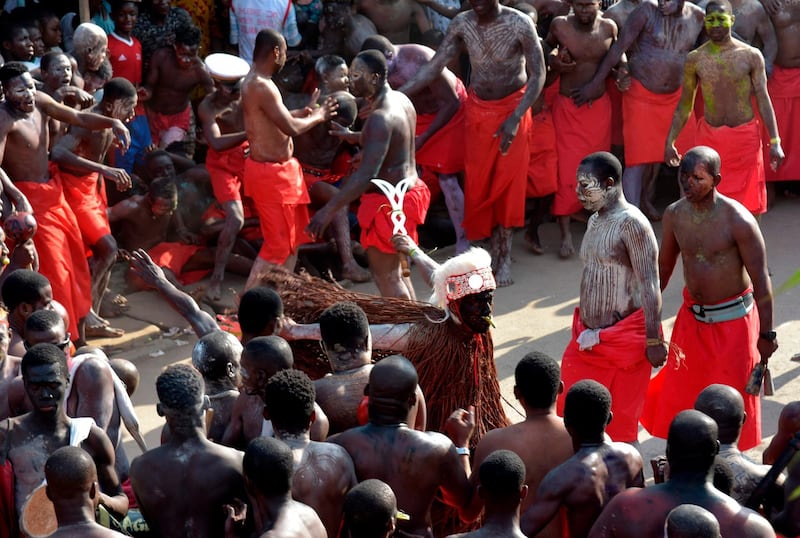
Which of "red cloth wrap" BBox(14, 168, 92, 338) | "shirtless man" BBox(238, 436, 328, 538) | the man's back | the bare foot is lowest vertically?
the bare foot

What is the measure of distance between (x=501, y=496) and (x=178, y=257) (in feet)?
17.9

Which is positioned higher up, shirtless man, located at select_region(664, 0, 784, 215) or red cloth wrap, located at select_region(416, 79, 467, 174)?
shirtless man, located at select_region(664, 0, 784, 215)

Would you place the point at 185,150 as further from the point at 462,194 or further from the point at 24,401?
the point at 24,401

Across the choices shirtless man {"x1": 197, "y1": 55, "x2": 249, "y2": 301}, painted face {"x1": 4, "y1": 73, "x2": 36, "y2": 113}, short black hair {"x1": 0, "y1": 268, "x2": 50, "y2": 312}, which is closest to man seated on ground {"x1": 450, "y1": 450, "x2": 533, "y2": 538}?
short black hair {"x1": 0, "y1": 268, "x2": 50, "y2": 312}

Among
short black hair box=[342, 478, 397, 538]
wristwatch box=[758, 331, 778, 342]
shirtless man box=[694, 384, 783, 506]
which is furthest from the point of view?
wristwatch box=[758, 331, 778, 342]

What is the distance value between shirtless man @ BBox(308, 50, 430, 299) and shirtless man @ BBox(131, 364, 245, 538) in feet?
10.7

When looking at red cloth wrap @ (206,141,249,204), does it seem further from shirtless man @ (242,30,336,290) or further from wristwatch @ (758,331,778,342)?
wristwatch @ (758,331,778,342)

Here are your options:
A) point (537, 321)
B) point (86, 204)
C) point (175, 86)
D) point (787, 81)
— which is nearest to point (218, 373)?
point (86, 204)

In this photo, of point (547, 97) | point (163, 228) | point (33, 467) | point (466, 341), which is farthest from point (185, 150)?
point (33, 467)

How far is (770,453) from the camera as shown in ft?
16.7

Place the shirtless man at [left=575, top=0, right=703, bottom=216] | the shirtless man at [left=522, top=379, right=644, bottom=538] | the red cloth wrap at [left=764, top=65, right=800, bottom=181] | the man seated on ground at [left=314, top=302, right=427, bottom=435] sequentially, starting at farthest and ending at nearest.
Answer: the red cloth wrap at [left=764, top=65, right=800, bottom=181] < the shirtless man at [left=575, top=0, right=703, bottom=216] < the man seated on ground at [left=314, top=302, right=427, bottom=435] < the shirtless man at [left=522, top=379, right=644, bottom=538]

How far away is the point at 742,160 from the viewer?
8.77 metres

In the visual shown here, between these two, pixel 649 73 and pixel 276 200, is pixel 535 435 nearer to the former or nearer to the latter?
pixel 276 200

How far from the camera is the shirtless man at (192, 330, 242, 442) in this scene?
16.7 feet
